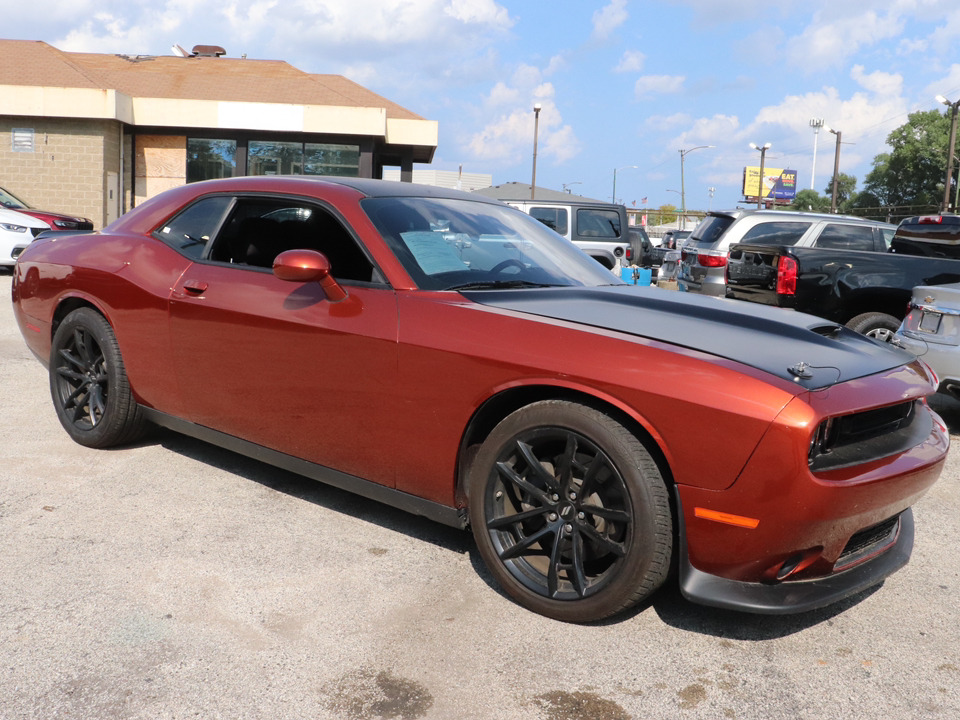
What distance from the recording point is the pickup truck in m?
7.39

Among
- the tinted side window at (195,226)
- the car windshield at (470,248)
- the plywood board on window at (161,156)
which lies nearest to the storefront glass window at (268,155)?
the plywood board on window at (161,156)

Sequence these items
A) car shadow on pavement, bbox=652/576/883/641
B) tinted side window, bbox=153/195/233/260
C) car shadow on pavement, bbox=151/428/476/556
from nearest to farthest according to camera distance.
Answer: car shadow on pavement, bbox=652/576/883/641 → car shadow on pavement, bbox=151/428/476/556 → tinted side window, bbox=153/195/233/260

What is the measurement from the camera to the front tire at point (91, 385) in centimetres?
454

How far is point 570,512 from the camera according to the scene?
294 cm

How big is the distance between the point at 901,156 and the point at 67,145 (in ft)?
261

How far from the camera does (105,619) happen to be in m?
2.91

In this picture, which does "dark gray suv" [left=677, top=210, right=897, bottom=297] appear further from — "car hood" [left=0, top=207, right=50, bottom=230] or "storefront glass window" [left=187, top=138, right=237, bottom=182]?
"storefront glass window" [left=187, top=138, right=237, bottom=182]

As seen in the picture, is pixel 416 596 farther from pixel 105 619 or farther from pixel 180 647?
pixel 105 619

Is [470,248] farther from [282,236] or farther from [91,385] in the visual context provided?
[91,385]

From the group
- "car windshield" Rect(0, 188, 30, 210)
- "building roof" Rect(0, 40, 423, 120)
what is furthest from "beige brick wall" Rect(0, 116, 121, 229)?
"car windshield" Rect(0, 188, 30, 210)

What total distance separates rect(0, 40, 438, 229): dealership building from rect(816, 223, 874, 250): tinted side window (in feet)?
59.9

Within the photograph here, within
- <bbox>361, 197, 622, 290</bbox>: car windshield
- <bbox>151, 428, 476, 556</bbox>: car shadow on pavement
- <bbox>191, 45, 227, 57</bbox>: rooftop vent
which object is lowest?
<bbox>151, 428, 476, 556</bbox>: car shadow on pavement

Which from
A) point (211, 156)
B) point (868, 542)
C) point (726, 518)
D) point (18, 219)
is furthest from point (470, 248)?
point (211, 156)

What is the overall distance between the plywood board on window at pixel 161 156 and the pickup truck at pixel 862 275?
2322 centimetres
